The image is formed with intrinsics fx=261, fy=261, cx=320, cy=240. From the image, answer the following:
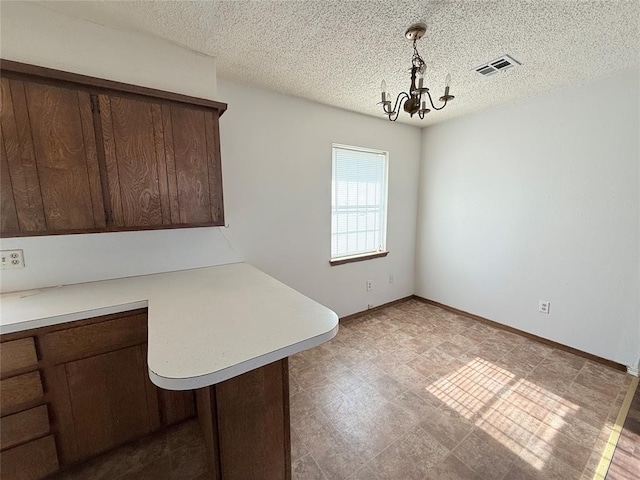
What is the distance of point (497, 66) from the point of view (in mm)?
1947

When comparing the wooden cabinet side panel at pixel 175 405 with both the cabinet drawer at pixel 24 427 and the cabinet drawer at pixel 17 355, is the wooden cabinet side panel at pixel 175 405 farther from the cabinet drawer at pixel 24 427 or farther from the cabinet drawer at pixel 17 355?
the cabinet drawer at pixel 17 355

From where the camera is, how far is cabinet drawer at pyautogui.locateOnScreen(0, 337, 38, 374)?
1.18 m

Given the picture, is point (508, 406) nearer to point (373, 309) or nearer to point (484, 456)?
point (484, 456)

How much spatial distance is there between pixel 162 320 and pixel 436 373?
2.13m

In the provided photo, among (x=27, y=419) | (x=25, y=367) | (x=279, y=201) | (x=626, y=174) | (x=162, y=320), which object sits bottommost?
(x=27, y=419)

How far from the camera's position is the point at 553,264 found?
8.39ft

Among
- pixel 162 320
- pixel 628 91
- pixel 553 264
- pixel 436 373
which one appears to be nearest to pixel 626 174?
pixel 628 91

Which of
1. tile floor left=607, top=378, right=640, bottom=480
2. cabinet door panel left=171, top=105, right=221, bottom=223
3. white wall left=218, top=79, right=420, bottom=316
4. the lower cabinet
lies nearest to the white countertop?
the lower cabinet

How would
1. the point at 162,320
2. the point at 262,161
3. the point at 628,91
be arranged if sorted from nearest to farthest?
the point at 162,320 < the point at 628,91 < the point at 262,161

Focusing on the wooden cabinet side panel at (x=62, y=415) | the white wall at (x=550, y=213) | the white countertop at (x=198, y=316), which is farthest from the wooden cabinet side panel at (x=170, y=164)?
the white wall at (x=550, y=213)

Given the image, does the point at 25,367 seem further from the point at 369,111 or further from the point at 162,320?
the point at 369,111

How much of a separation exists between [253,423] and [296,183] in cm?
203

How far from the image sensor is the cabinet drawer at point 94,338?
4.23 feet

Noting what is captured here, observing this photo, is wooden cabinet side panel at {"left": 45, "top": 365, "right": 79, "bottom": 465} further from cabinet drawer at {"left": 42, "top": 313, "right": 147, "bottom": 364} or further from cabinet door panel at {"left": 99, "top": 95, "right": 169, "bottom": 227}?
cabinet door panel at {"left": 99, "top": 95, "right": 169, "bottom": 227}
